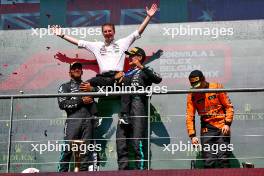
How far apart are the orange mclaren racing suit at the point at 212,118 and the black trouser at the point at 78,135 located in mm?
999

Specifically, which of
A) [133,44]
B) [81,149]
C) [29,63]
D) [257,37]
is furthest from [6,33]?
[257,37]

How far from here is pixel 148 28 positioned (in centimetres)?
920

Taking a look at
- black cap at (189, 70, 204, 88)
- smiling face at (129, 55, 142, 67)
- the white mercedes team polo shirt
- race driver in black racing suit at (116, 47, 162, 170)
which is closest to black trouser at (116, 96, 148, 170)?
race driver in black racing suit at (116, 47, 162, 170)

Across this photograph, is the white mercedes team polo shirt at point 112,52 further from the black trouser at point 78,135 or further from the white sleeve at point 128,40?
the black trouser at point 78,135

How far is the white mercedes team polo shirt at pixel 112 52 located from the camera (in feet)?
27.3

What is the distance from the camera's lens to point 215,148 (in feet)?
24.6

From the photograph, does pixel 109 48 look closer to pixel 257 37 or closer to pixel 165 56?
pixel 165 56

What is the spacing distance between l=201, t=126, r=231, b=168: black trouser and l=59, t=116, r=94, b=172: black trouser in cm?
114

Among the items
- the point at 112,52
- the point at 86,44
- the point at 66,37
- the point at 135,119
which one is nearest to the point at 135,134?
the point at 135,119

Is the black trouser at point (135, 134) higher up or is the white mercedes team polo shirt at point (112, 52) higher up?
the white mercedes team polo shirt at point (112, 52)

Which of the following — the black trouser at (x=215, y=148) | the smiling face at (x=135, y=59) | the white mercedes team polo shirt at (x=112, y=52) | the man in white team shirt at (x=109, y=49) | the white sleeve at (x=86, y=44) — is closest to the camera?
the black trouser at (x=215, y=148)

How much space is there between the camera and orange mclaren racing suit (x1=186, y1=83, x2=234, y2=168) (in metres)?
7.51

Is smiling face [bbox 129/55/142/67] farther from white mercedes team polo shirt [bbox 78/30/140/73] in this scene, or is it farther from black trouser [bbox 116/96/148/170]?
black trouser [bbox 116/96/148/170]

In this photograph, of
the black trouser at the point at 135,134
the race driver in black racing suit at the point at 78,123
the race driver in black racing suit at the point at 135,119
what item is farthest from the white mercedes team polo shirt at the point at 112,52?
the black trouser at the point at 135,134
